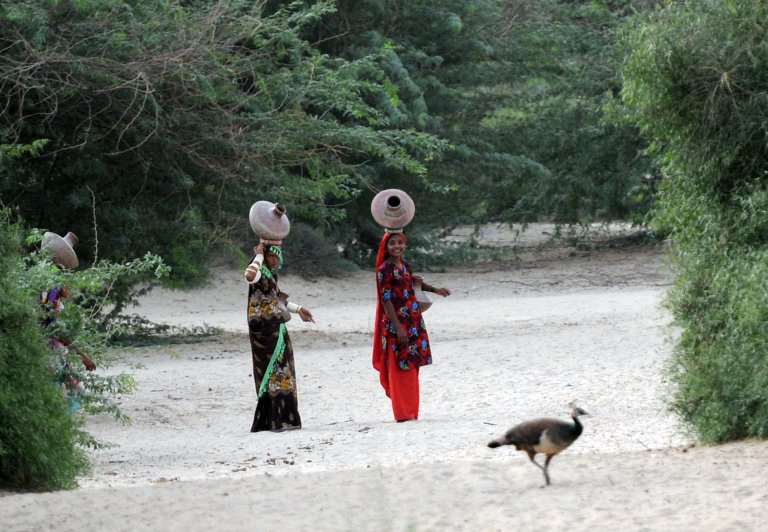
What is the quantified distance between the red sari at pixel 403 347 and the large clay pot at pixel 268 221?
88 cm

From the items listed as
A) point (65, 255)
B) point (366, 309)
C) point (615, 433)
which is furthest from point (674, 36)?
point (366, 309)

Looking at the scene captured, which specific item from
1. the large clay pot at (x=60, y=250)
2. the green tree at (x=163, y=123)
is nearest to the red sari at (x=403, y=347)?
the large clay pot at (x=60, y=250)

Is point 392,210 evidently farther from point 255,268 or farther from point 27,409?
point 27,409

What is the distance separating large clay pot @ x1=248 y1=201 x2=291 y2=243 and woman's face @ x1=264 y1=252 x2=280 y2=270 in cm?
12

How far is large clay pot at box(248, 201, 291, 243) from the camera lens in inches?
409

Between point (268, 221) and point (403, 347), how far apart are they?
151 cm

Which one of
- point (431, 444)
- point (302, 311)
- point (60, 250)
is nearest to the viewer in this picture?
point (431, 444)

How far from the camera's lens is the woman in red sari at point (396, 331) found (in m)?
10.5

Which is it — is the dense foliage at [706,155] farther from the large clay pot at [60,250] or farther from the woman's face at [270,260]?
the large clay pot at [60,250]

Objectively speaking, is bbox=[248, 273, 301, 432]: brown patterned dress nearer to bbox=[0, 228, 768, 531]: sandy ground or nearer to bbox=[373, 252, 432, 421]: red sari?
bbox=[0, 228, 768, 531]: sandy ground

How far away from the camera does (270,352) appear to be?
1045cm

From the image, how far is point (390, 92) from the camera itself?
63.7 ft

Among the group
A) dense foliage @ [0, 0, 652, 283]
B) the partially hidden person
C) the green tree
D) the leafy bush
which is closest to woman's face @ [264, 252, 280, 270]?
the partially hidden person

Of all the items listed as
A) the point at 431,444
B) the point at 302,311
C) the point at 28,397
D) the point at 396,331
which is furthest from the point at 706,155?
the point at 28,397
